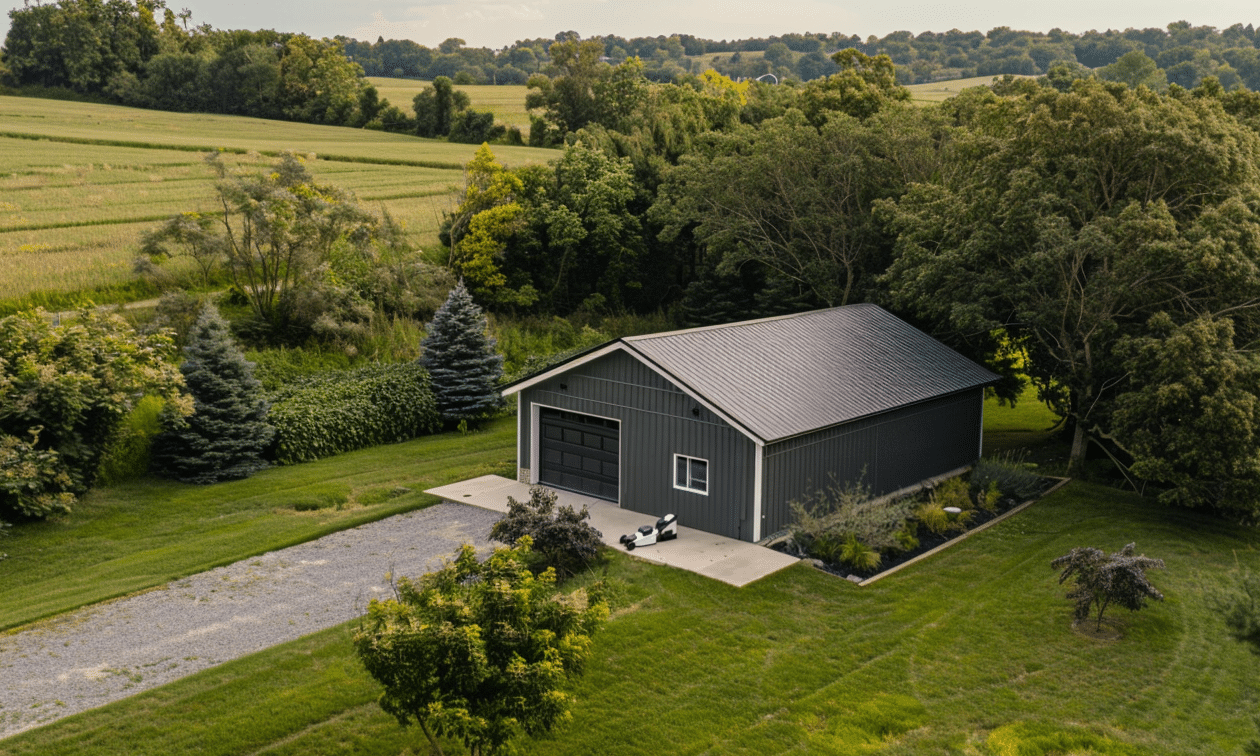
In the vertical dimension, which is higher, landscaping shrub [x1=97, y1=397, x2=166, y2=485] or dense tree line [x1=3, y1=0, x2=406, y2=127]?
dense tree line [x1=3, y1=0, x2=406, y2=127]

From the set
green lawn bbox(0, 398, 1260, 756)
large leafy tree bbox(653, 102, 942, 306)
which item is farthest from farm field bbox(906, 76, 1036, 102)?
green lawn bbox(0, 398, 1260, 756)

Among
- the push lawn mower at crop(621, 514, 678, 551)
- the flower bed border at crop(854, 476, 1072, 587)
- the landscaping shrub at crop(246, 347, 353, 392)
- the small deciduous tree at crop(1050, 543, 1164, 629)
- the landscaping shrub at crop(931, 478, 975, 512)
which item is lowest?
the flower bed border at crop(854, 476, 1072, 587)

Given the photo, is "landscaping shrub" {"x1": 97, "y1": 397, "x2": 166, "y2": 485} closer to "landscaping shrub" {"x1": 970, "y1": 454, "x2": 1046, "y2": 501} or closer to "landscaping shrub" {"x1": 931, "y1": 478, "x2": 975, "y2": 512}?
"landscaping shrub" {"x1": 931, "y1": 478, "x2": 975, "y2": 512}

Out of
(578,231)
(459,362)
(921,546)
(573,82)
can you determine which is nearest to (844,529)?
(921,546)

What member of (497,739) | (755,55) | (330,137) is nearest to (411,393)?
(497,739)

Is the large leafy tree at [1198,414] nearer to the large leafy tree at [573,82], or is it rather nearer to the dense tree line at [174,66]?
the large leafy tree at [573,82]

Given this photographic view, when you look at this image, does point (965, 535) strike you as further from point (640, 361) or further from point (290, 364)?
point (290, 364)

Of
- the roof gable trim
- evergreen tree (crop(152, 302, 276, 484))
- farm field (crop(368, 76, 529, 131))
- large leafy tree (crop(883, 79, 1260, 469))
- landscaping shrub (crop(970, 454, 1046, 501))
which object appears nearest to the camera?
the roof gable trim
